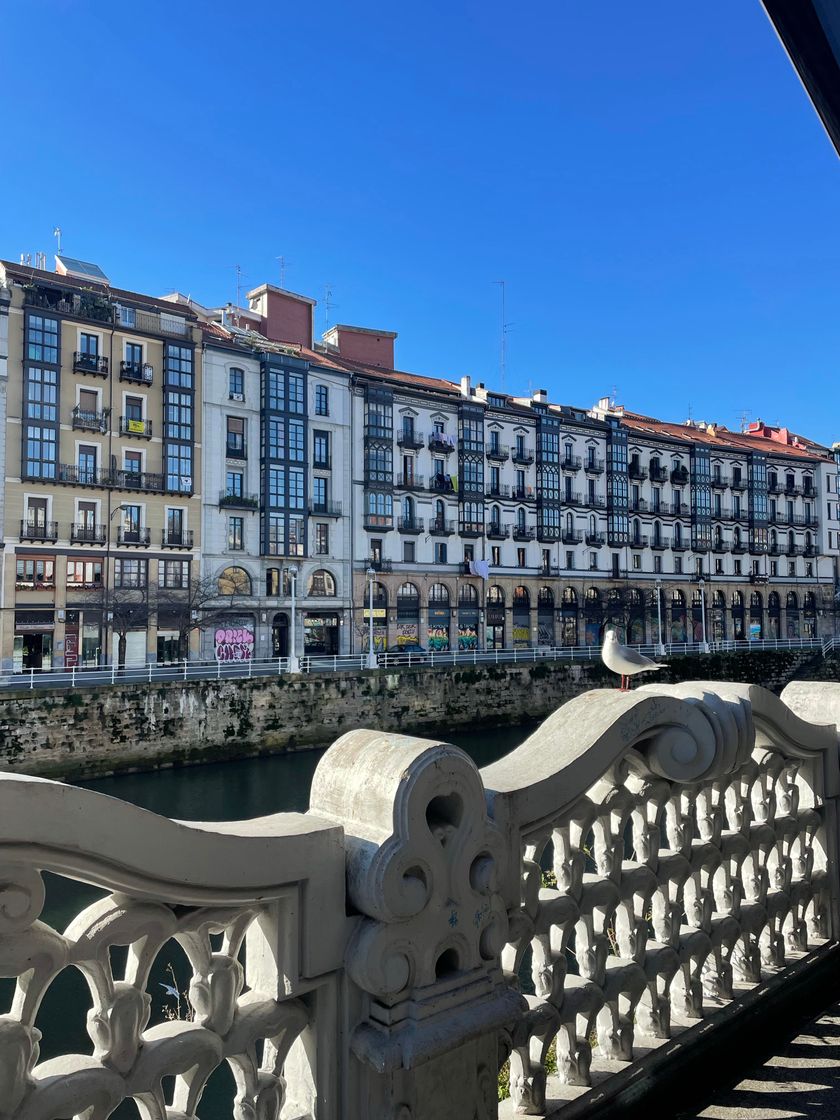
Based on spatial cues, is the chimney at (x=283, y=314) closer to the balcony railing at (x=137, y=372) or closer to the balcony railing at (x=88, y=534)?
the balcony railing at (x=137, y=372)

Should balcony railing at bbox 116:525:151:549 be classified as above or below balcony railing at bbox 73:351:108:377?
below

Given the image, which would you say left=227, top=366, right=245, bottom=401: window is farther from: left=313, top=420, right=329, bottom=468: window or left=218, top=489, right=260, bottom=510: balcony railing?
left=218, top=489, right=260, bottom=510: balcony railing

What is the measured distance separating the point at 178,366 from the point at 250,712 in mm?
17662

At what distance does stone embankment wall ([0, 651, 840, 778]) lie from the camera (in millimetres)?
22703

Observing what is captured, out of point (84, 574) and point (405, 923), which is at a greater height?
point (84, 574)

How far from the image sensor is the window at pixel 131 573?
1348 inches

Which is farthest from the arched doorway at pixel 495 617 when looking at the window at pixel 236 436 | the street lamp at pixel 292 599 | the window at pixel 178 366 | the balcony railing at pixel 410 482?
the window at pixel 178 366

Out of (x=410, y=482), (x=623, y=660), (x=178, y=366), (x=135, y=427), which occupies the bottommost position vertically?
(x=623, y=660)

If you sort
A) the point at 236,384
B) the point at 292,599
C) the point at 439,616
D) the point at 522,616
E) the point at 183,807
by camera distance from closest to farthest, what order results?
1. the point at 183,807
2. the point at 292,599
3. the point at 236,384
4. the point at 439,616
5. the point at 522,616

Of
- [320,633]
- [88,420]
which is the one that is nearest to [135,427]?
[88,420]

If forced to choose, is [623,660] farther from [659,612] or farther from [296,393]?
[659,612]

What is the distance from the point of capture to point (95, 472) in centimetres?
3416

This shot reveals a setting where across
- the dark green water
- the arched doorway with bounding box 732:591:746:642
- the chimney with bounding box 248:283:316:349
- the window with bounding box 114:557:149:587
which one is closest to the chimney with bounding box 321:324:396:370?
the chimney with bounding box 248:283:316:349

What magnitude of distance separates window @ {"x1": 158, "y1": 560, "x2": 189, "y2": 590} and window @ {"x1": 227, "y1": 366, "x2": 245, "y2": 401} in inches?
331
